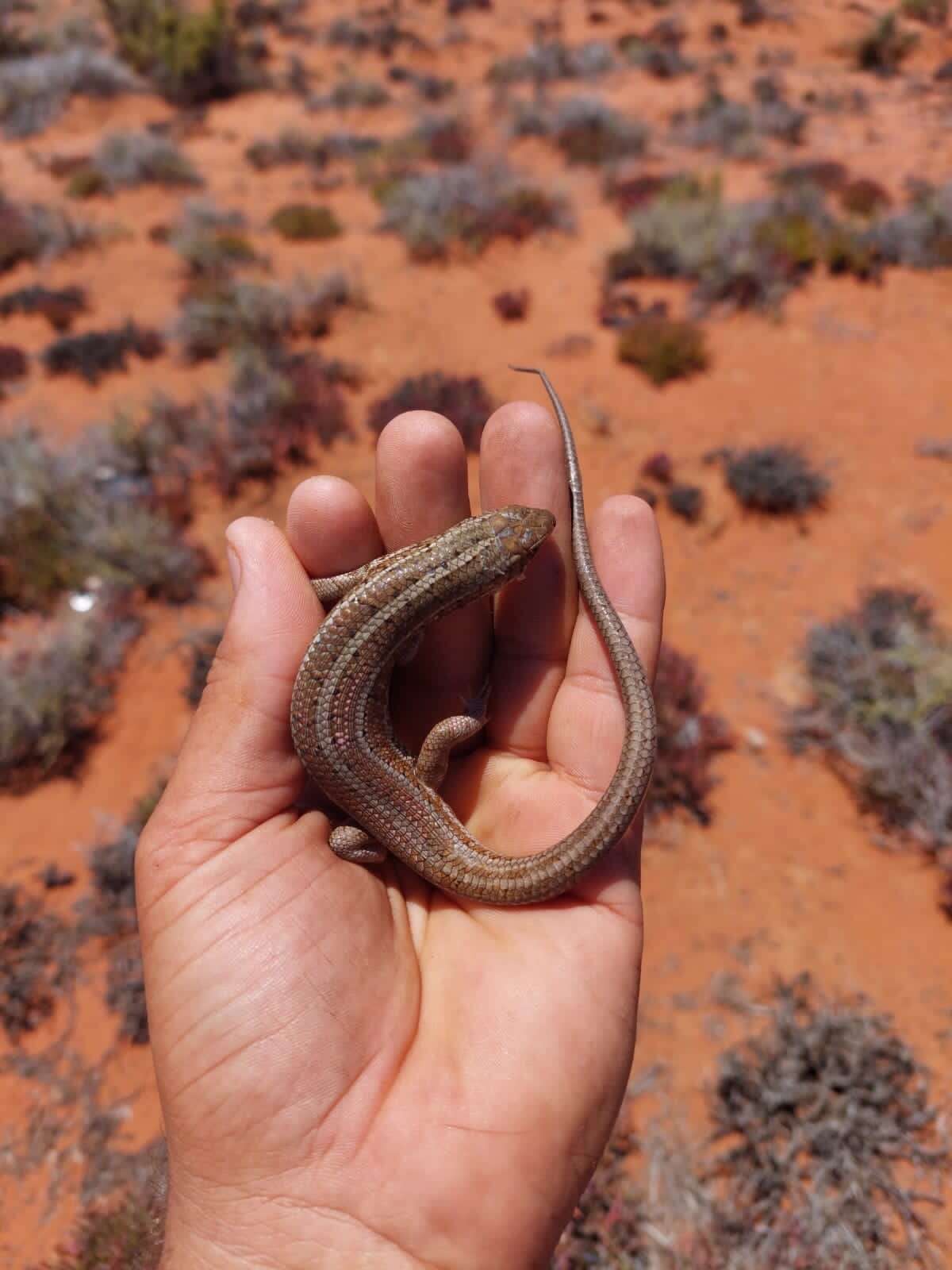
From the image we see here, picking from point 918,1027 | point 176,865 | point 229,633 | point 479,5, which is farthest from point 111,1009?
point 479,5

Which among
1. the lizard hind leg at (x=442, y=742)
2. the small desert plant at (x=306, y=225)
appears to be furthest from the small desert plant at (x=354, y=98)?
the lizard hind leg at (x=442, y=742)

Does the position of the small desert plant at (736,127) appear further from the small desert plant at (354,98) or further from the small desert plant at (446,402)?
the small desert plant at (446,402)

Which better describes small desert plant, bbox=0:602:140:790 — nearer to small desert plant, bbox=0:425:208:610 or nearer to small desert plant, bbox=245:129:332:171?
small desert plant, bbox=0:425:208:610

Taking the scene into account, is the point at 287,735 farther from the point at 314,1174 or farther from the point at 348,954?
the point at 314,1174

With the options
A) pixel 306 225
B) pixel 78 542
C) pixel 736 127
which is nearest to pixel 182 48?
pixel 306 225

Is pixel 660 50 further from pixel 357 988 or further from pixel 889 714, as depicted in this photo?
pixel 357 988

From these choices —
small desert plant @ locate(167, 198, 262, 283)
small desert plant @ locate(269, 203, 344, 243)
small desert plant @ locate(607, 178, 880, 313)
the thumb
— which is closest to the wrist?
the thumb
